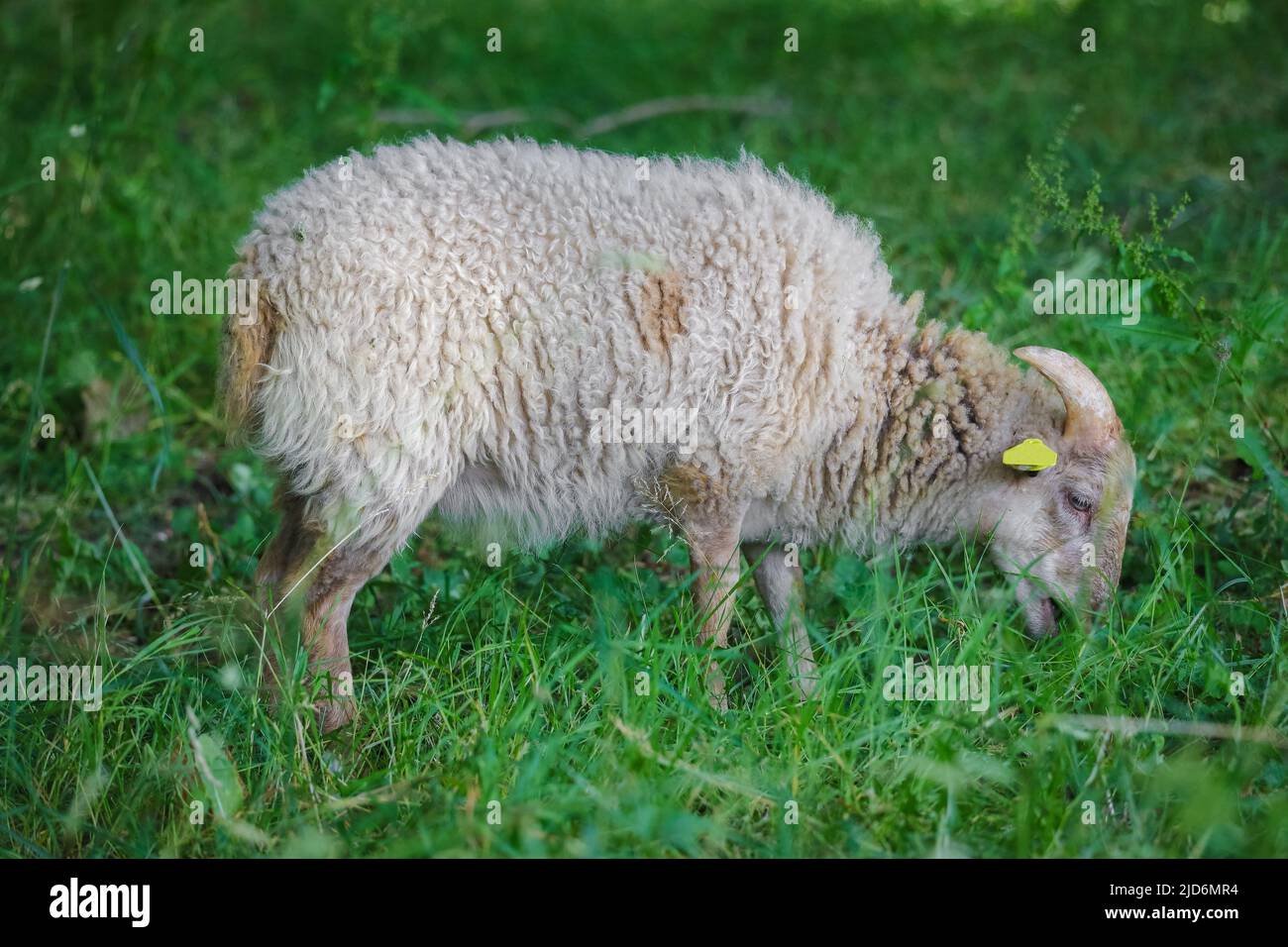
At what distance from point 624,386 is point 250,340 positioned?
41.5 inches

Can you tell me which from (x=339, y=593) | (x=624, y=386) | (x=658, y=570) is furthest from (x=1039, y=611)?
(x=339, y=593)

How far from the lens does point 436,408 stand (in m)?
3.55

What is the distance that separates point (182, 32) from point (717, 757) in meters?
6.17

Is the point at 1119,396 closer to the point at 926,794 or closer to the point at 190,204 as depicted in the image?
the point at 926,794

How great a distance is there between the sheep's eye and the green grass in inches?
12.5

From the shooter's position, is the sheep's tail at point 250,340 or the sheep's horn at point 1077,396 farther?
the sheep's horn at point 1077,396

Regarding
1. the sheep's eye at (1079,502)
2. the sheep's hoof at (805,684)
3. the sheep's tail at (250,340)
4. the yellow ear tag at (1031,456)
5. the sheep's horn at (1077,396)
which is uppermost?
the sheep's tail at (250,340)

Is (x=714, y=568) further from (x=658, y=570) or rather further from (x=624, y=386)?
(x=658, y=570)

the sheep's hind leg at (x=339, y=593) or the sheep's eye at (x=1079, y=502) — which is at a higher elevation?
the sheep's eye at (x=1079, y=502)

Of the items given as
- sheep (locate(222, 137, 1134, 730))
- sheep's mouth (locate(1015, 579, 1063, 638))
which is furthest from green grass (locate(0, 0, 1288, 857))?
sheep (locate(222, 137, 1134, 730))

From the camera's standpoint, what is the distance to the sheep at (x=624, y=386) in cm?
352

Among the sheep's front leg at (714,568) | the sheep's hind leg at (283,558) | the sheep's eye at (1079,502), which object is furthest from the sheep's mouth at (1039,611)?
the sheep's hind leg at (283,558)

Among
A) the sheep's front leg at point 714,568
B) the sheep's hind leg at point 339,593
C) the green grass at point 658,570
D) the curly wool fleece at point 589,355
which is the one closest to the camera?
the green grass at point 658,570

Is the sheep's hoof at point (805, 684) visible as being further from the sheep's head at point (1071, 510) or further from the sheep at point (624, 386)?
the sheep's head at point (1071, 510)
